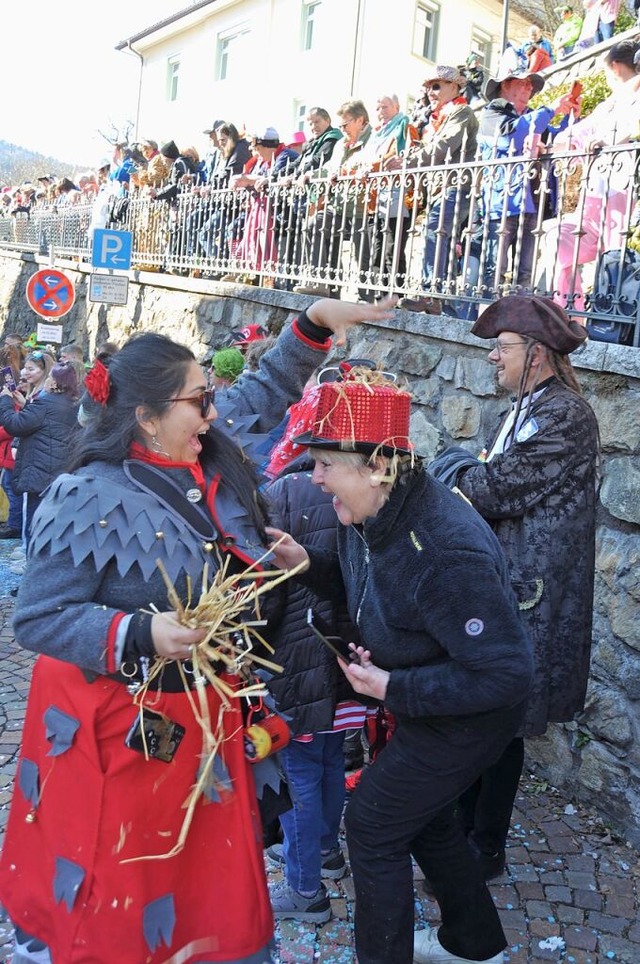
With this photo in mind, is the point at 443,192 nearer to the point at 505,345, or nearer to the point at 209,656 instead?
the point at 505,345

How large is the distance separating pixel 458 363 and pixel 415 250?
2145 mm

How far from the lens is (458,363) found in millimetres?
5180

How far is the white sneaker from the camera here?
9.20 feet

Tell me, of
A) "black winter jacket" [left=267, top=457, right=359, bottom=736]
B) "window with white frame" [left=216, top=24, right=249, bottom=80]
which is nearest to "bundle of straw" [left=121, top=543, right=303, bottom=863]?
"black winter jacket" [left=267, top=457, right=359, bottom=736]

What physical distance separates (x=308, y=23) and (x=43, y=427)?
22621 millimetres

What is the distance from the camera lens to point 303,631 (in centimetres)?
312

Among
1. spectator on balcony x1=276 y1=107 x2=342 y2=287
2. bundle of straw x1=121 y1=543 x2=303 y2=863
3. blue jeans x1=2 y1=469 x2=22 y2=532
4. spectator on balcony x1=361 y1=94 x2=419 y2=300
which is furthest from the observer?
blue jeans x1=2 y1=469 x2=22 y2=532

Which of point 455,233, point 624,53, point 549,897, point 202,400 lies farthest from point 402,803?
point 624,53

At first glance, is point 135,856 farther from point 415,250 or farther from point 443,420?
point 415,250

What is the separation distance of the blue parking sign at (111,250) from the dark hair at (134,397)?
9.33 m

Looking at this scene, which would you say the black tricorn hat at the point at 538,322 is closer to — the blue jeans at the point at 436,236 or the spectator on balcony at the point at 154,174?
the blue jeans at the point at 436,236

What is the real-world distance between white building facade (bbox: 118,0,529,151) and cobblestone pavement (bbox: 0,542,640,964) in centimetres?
2264

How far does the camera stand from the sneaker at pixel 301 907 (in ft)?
10.6

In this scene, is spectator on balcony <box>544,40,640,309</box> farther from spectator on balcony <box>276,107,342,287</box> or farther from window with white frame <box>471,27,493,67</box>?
window with white frame <box>471,27,493,67</box>
